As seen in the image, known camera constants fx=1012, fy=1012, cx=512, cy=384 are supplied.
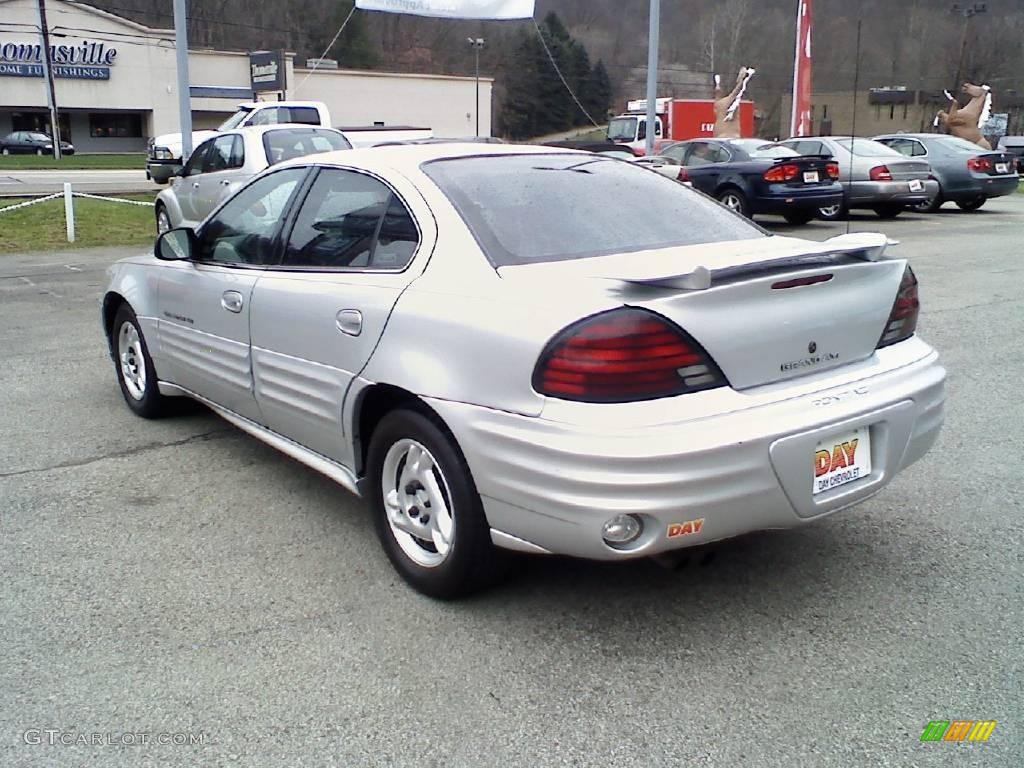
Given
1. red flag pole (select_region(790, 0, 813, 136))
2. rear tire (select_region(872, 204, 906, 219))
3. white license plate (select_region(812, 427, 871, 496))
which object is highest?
red flag pole (select_region(790, 0, 813, 136))

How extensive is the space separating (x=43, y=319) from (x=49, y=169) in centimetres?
3544

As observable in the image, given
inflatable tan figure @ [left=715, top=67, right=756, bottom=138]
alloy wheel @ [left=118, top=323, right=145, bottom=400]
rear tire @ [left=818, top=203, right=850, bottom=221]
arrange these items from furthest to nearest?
1. inflatable tan figure @ [left=715, top=67, right=756, bottom=138]
2. rear tire @ [left=818, top=203, right=850, bottom=221]
3. alloy wheel @ [left=118, top=323, right=145, bottom=400]

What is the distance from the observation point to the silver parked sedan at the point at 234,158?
1219 cm

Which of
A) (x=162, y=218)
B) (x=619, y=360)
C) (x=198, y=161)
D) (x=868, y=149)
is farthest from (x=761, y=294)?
(x=868, y=149)

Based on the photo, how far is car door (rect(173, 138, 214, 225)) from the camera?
42.5 ft

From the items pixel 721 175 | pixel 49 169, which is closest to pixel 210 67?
pixel 49 169

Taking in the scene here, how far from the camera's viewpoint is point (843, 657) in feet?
10.3

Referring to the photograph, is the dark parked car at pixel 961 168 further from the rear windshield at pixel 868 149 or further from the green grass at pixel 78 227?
the green grass at pixel 78 227

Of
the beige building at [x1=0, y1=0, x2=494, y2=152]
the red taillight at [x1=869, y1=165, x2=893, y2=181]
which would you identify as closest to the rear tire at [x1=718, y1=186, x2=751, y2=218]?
the red taillight at [x1=869, y1=165, x2=893, y2=181]

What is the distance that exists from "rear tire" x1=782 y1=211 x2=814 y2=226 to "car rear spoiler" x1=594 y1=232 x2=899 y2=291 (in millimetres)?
14064

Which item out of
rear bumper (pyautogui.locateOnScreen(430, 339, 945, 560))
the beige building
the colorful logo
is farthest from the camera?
the beige building

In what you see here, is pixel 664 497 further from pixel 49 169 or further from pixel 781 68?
pixel 781 68

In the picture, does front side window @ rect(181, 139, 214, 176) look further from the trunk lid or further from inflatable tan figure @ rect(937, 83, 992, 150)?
inflatable tan figure @ rect(937, 83, 992, 150)

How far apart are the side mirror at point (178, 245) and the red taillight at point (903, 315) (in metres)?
3.24
